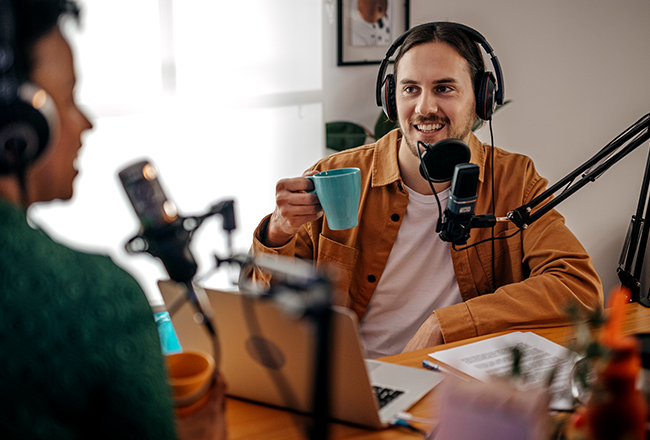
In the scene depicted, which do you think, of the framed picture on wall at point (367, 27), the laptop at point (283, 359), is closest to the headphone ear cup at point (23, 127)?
the laptop at point (283, 359)

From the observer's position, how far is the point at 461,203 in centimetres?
111

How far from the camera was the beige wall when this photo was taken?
2.93m

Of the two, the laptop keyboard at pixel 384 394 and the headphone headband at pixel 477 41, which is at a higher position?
the headphone headband at pixel 477 41

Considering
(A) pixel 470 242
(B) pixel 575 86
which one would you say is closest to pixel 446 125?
(A) pixel 470 242

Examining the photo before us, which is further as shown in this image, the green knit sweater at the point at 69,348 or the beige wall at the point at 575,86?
the beige wall at the point at 575,86

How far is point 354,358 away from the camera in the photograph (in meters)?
0.81

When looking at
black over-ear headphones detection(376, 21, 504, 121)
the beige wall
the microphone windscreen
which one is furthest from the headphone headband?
the beige wall

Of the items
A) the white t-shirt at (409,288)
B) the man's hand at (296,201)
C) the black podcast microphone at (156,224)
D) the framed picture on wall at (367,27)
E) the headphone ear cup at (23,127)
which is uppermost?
the framed picture on wall at (367,27)

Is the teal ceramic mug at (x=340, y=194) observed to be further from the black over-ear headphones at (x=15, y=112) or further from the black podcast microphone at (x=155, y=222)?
the black over-ear headphones at (x=15, y=112)

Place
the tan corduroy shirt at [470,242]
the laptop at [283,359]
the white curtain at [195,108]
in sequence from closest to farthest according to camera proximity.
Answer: the laptop at [283,359] < the tan corduroy shirt at [470,242] < the white curtain at [195,108]

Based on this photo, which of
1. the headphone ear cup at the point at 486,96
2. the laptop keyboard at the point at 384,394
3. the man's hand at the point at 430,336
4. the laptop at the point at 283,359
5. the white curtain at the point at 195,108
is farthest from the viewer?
the white curtain at the point at 195,108

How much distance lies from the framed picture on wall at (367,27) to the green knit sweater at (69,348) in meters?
2.16

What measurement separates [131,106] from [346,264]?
38.2 inches

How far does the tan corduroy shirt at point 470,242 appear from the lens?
1.44 metres
